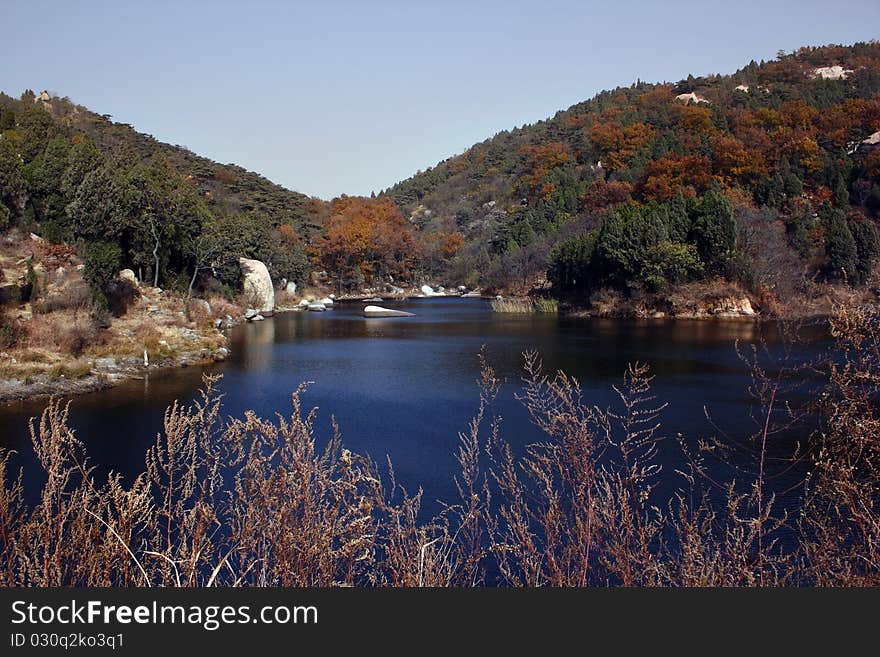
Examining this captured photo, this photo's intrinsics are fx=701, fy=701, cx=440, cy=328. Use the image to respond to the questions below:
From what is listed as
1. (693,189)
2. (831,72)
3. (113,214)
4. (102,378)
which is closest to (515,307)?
(693,189)

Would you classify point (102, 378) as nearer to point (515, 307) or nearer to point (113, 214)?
point (113, 214)

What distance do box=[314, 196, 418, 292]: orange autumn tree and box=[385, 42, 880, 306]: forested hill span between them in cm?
752

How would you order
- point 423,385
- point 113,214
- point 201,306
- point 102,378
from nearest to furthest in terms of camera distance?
point 102,378 → point 423,385 → point 113,214 → point 201,306

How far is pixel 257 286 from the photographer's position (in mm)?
48281

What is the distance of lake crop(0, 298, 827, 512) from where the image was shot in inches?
551

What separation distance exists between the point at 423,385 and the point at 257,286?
97.9ft

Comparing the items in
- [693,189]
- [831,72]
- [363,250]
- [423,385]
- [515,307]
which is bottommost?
[423,385]

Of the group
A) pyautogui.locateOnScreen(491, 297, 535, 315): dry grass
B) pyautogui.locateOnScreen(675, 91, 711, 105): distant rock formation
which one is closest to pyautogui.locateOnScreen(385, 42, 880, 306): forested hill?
pyautogui.locateOnScreen(675, 91, 711, 105): distant rock formation

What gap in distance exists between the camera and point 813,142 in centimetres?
5931

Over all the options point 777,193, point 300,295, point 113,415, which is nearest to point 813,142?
point 777,193

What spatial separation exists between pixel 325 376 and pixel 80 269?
1076cm

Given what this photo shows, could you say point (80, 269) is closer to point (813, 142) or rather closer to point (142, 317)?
point (142, 317)

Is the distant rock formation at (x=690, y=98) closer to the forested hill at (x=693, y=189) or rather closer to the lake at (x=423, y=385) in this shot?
the forested hill at (x=693, y=189)

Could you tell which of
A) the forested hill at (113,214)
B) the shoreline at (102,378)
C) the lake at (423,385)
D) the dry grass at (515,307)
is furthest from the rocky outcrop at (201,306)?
the dry grass at (515,307)
